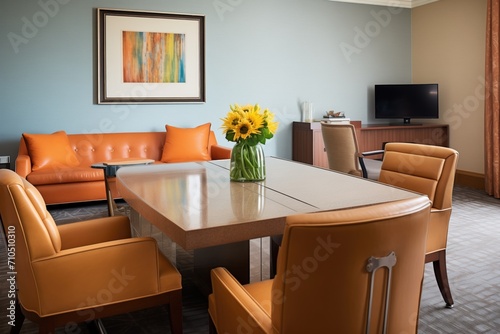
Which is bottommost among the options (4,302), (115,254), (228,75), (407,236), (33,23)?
(4,302)

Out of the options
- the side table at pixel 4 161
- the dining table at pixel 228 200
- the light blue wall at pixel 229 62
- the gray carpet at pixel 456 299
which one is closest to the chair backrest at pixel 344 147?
the gray carpet at pixel 456 299

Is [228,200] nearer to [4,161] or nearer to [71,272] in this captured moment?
[71,272]

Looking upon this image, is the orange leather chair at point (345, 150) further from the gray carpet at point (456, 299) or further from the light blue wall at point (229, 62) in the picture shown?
the light blue wall at point (229, 62)

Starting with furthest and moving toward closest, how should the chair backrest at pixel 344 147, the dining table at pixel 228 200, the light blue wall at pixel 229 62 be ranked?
the light blue wall at pixel 229 62, the chair backrest at pixel 344 147, the dining table at pixel 228 200

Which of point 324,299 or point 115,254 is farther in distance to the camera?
point 115,254

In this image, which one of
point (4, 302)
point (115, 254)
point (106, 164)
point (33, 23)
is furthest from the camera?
point (33, 23)

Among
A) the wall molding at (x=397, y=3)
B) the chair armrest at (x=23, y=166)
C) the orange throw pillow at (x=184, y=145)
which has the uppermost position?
the wall molding at (x=397, y=3)

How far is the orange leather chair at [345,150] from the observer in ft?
9.24

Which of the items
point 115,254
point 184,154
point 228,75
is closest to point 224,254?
point 115,254

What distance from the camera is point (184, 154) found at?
3.71m

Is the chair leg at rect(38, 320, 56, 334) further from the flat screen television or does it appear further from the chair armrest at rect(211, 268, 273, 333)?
the flat screen television

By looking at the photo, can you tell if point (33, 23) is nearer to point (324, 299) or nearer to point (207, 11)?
point (207, 11)

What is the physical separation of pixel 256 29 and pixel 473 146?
2148 mm

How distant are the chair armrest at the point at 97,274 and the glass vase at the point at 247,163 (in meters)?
0.48
